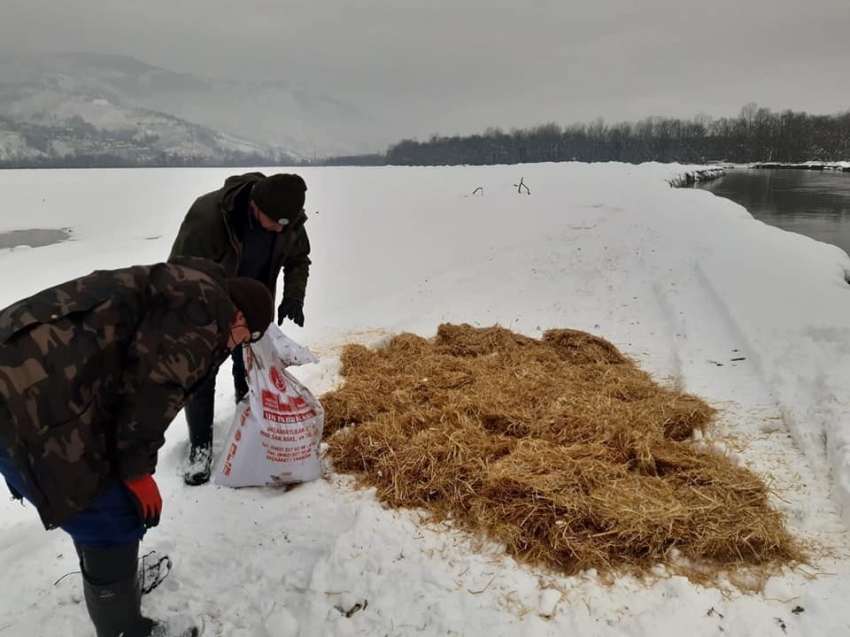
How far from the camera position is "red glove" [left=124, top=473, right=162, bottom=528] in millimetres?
1677

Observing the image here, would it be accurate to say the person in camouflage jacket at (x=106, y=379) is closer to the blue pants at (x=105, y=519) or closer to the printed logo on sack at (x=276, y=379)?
the blue pants at (x=105, y=519)

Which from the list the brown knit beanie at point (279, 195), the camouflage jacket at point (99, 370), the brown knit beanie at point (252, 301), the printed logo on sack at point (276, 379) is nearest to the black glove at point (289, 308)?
the printed logo on sack at point (276, 379)

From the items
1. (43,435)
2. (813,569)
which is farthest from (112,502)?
(813,569)

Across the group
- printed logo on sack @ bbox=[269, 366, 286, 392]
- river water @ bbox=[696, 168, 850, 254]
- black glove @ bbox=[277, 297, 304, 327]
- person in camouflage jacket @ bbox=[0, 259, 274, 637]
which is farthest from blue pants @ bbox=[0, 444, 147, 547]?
river water @ bbox=[696, 168, 850, 254]

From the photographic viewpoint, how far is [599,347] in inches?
191

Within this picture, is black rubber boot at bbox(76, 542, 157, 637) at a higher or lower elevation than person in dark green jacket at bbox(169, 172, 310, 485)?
lower

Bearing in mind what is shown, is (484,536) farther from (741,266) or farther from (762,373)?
(741,266)

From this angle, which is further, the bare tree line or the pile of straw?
the bare tree line

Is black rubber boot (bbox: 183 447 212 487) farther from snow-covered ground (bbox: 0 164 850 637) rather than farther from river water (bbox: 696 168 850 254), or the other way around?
river water (bbox: 696 168 850 254)

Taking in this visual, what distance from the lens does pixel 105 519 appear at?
66.9 inches

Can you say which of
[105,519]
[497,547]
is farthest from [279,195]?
[497,547]

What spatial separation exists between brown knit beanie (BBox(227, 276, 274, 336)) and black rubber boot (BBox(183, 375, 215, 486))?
1.34 meters

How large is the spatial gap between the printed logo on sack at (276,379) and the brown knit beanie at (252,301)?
3.82 feet

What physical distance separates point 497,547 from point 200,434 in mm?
1718
